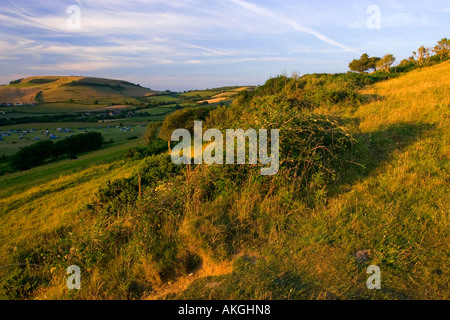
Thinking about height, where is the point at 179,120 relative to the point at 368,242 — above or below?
above

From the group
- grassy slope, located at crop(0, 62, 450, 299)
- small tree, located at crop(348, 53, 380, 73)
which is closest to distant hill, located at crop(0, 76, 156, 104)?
small tree, located at crop(348, 53, 380, 73)

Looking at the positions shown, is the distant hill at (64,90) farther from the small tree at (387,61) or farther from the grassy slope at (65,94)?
the small tree at (387,61)

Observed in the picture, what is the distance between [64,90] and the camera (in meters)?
119

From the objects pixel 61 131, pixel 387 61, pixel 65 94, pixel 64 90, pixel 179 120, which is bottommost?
pixel 61 131

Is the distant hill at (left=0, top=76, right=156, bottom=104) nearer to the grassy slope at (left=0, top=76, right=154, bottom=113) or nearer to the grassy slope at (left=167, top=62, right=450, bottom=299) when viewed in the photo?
the grassy slope at (left=0, top=76, right=154, bottom=113)

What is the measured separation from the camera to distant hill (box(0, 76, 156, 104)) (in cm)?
A: 11194

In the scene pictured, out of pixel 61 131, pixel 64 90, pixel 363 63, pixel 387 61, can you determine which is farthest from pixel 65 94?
pixel 387 61

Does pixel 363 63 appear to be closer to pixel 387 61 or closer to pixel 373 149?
pixel 387 61

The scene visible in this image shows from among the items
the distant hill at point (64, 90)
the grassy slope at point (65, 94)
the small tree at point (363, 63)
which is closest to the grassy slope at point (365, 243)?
the small tree at point (363, 63)

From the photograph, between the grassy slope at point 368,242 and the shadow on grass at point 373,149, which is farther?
the shadow on grass at point 373,149

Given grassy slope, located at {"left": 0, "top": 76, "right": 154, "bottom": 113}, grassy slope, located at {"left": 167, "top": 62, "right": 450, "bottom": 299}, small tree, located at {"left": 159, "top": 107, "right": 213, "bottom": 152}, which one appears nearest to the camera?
grassy slope, located at {"left": 167, "top": 62, "right": 450, "bottom": 299}

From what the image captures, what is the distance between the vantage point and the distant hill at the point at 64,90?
367 ft
